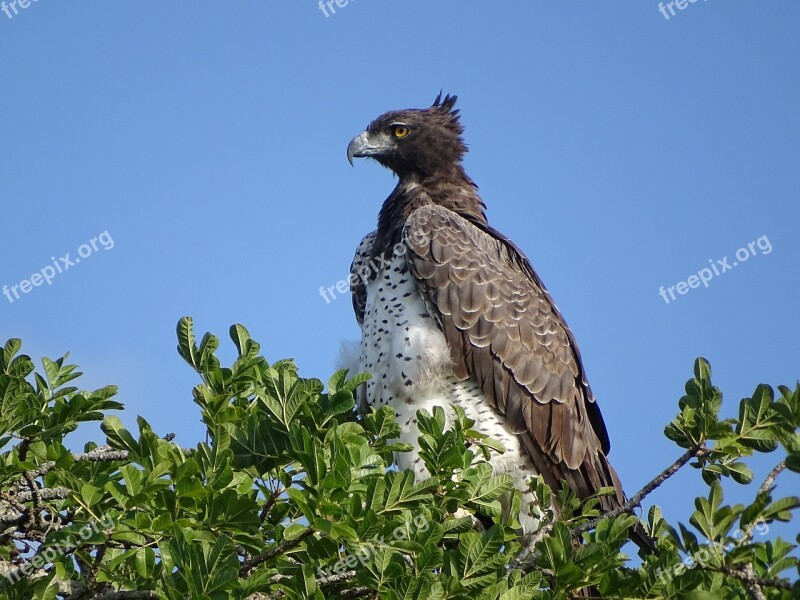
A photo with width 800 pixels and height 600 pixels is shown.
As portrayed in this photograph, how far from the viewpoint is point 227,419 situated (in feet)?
18.7

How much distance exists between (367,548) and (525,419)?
10.4 feet

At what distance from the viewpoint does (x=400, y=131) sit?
9.09 m

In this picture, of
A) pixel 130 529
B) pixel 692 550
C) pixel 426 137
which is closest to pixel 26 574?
pixel 130 529

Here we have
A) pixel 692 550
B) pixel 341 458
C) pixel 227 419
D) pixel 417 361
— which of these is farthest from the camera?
pixel 417 361

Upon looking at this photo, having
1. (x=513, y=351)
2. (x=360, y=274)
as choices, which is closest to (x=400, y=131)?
(x=360, y=274)

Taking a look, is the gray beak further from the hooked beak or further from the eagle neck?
the eagle neck

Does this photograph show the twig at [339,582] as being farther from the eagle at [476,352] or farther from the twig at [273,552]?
the eagle at [476,352]

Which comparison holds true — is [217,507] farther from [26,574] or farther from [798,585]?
[798,585]

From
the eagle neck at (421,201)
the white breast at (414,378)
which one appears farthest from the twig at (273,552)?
the eagle neck at (421,201)

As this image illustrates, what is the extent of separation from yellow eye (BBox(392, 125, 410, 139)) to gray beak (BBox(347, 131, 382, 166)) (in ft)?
0.67

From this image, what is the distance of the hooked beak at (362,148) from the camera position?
9068 mm

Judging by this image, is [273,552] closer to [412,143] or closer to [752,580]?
[752,580]

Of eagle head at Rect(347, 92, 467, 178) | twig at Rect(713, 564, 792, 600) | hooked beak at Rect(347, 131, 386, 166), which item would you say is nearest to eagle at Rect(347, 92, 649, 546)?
eagle head at Rect(347, 92, 467, 178)

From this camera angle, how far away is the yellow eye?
9077mm
